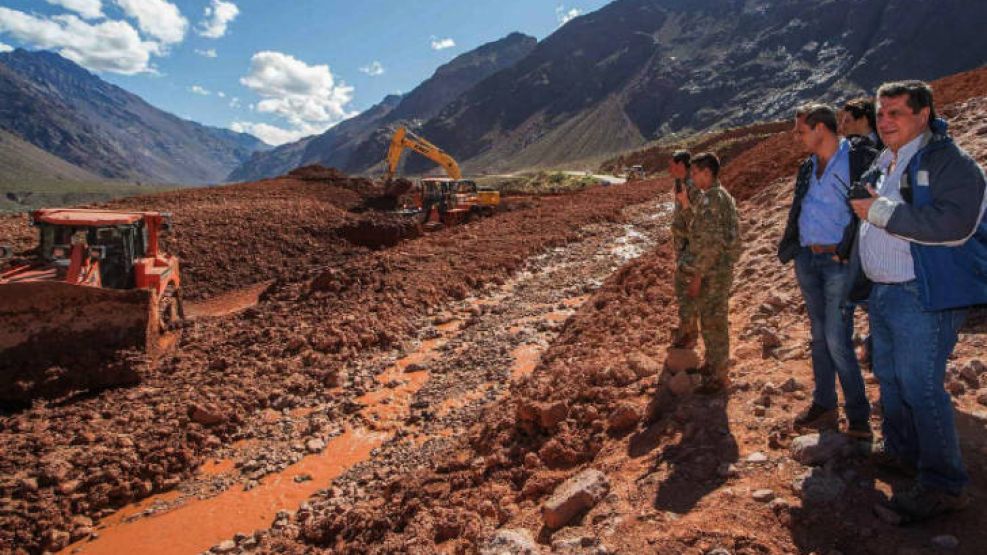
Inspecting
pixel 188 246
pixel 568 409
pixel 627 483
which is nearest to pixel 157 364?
pixel 568 409

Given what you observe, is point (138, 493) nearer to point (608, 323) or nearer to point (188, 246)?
point (608, 323)

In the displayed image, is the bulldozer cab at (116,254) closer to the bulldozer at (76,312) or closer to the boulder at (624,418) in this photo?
the bulldozer at (76,312)

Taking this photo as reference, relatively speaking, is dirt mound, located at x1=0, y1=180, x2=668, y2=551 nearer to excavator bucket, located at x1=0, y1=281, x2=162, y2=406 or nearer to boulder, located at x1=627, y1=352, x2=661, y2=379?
excavator bucket, located at x1=0, y1=281, x2=162, y2=406

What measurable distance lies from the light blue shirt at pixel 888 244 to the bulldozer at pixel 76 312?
26.0 feet

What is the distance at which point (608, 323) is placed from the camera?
7.07 metres

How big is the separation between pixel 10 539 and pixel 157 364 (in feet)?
10.8

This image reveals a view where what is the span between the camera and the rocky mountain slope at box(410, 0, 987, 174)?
8462cm

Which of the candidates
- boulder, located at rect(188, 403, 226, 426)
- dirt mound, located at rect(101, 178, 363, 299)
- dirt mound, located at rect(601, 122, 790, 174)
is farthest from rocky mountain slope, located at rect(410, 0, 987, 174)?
boulder, located at rect(188, 403, 226, 426)

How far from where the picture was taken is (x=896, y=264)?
8.71ft

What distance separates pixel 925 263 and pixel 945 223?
21 cm

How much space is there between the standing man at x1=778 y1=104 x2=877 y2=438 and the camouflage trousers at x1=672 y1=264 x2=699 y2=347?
1.31 meters

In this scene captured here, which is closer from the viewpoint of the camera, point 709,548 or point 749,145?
point 709,548

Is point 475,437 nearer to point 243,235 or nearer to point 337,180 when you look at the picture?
point 243,235

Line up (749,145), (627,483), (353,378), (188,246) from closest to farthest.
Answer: (627,483)
(353,378)
(188,246)
(749,145)
